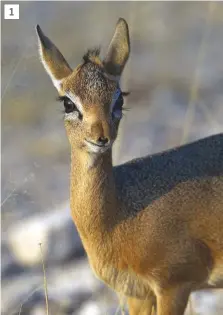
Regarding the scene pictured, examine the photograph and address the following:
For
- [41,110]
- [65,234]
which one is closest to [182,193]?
[65,234]

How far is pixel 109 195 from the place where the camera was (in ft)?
22.5

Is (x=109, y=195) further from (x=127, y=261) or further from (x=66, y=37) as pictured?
(x=66, y=37)

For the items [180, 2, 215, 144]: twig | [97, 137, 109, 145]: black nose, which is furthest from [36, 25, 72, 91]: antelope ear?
[180, 2, 215, 144]: twig

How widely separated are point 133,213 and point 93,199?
263 mm

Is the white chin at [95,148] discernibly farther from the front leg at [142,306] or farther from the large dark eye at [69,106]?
the front leg at [142,306]

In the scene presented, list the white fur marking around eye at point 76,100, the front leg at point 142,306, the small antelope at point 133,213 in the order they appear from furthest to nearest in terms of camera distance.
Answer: the front leg at point 142,306
the small antelope at point 133,213
the white fur marking around eye at point 76,100

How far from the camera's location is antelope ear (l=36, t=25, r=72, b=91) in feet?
22.5

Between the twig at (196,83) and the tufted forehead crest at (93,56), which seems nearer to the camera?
the tufted forehead crest at (93,56)

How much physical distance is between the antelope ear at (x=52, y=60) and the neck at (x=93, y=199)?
0.47 m

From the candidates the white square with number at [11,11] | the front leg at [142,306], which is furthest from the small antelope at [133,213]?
the white square with number at [11,11]

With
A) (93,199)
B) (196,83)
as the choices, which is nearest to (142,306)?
(93,199)

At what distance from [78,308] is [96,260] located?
274 centimetres

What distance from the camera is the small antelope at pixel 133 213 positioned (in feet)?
21.9

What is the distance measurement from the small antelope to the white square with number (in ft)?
22.8
